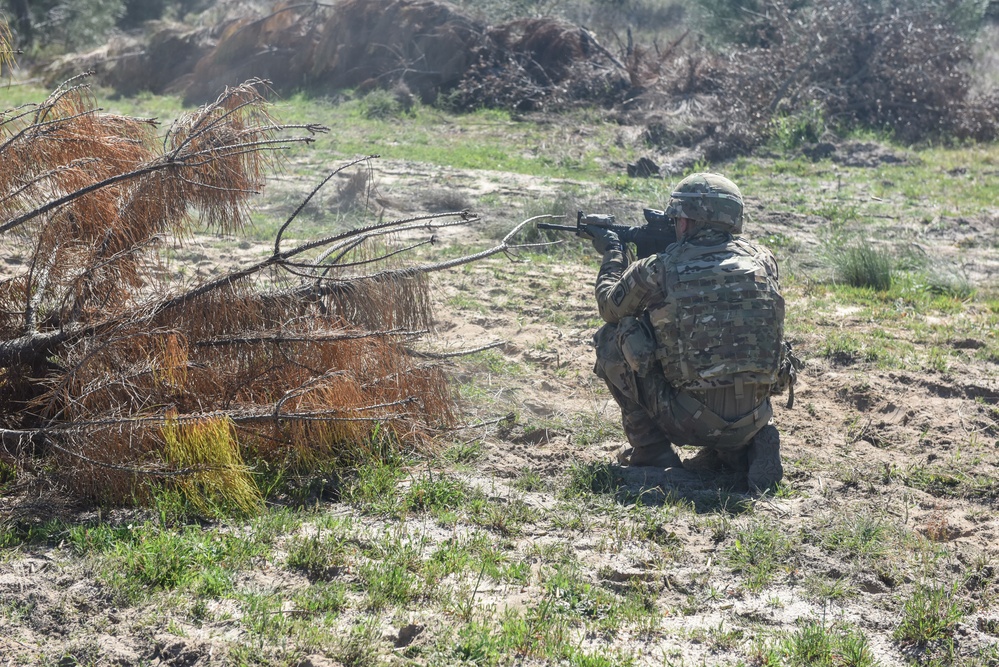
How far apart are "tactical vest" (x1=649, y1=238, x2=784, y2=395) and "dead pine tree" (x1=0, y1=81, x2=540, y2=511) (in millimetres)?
1014

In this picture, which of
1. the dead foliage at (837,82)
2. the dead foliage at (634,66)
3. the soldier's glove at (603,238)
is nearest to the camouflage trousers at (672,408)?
the soldier's glove at (603,238)

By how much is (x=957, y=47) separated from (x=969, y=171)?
3.40 meters

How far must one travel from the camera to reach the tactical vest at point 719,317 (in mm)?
4184

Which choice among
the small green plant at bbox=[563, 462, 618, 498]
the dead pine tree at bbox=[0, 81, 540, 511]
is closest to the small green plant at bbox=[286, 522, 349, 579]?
the dead pine tree at bbox=[0, 81, 540, 511]

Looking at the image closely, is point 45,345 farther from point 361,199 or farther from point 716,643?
point 361,199

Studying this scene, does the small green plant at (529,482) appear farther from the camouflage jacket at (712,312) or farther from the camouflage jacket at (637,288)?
the camouflage jacket at (637,288)

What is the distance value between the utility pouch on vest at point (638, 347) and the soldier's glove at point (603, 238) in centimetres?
53

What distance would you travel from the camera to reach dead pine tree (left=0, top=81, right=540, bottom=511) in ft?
12.6

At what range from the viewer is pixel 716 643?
3.14 metres

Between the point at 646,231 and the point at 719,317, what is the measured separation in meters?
0.77

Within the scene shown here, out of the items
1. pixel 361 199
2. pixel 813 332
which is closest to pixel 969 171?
pixel 813 332

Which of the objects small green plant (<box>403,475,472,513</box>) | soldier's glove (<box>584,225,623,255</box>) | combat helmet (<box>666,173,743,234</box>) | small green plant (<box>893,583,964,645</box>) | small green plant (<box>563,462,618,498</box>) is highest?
combat helmet (<box>666,173,743,234</box>)

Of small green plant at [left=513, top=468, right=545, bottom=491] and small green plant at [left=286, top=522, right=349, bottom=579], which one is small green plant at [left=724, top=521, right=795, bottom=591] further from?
small green plant at [left=286, top=522, right=349, bottom=579]

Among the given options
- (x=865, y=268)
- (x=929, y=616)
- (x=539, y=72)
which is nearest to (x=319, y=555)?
(x=929, y=616)
